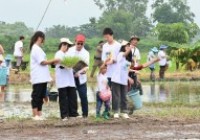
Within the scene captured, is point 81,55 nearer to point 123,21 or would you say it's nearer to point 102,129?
point 102,129

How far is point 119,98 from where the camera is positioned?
11.8 metres

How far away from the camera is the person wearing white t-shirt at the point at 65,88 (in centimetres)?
1151

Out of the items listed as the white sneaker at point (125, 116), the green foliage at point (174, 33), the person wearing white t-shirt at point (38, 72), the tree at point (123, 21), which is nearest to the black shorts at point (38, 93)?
the person wearing white t-shirt at point (38, 72)

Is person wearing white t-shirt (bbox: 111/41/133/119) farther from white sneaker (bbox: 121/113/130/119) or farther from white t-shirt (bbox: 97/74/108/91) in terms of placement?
white t-shirt (bbox: 97/74/108/91)

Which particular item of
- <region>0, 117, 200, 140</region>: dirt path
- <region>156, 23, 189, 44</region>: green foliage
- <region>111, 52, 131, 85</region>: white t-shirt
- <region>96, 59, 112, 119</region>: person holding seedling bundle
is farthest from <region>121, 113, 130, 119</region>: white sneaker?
<region>156, 23, 189, 44</region>: green foliage

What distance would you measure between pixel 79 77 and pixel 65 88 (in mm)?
439

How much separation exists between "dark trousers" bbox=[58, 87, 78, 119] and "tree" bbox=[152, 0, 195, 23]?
7493cm

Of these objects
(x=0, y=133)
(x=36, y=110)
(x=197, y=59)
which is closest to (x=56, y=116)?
(x=36, y=110)

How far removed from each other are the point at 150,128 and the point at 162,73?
53.5ft

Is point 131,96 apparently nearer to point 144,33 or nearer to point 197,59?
point 197,59

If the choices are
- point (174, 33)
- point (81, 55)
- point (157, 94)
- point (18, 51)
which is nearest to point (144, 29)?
point (174, 33)

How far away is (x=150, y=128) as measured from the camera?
10.4m

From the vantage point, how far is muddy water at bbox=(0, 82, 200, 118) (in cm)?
1398

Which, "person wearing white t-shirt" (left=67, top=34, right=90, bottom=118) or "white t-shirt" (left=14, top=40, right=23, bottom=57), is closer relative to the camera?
"person wearing white t-shirt" (left=67, top=34, right=90, bottom=118)
